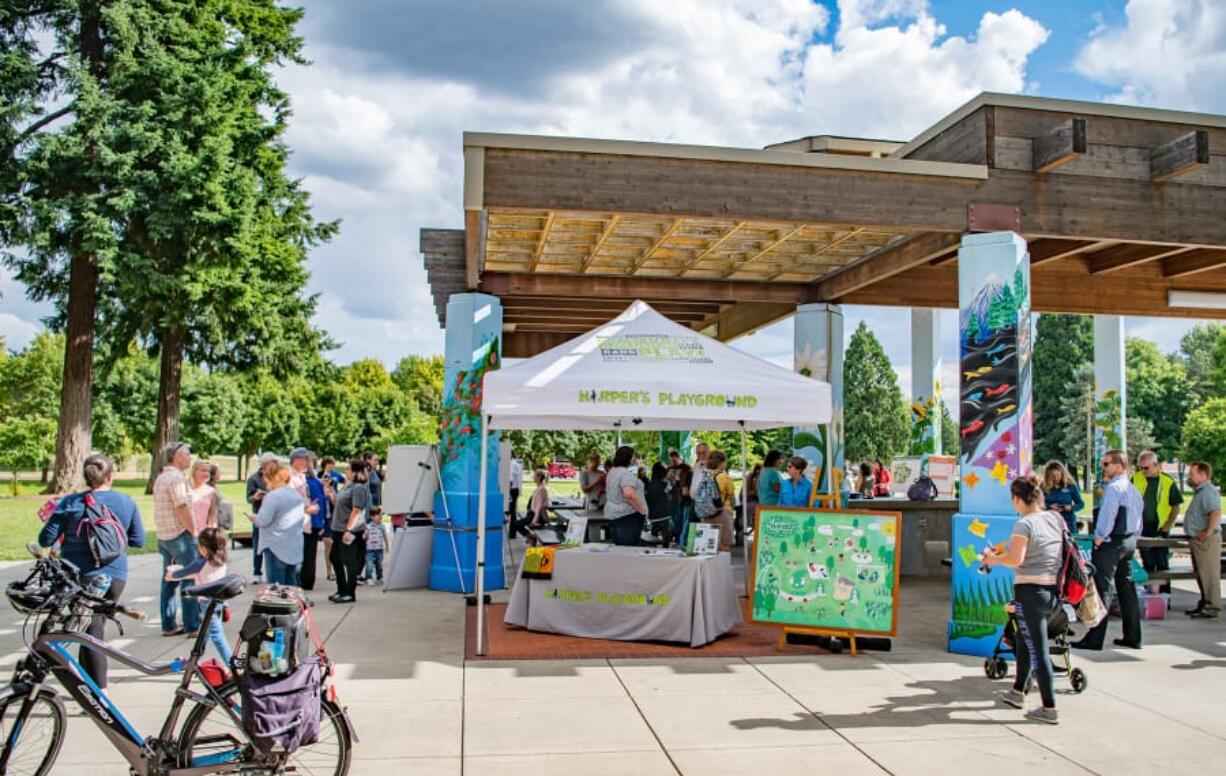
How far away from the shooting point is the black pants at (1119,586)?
28.4ft

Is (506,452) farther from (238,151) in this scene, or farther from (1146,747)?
(238,151)

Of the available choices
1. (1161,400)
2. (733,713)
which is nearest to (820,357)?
(733,713)

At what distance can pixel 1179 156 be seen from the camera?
9250mm

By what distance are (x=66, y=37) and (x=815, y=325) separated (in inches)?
1006

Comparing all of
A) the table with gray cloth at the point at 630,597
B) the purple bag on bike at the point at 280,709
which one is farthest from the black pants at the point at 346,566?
the purple bag on bike at the point at 280,709

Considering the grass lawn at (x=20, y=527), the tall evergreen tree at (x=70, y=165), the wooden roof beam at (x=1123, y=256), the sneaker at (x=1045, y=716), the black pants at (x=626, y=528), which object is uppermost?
the tall evergreen tree at (x=70, y=165)

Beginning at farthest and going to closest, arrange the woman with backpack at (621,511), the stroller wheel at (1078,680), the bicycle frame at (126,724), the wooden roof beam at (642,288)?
the wooden roof beam at (642,288) < the woman with backpack at (621,511) < the stroller wheel at (1078,680) < the bicycle frame at (126,724)

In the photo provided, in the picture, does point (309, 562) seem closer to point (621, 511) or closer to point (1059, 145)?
point (621, 511)

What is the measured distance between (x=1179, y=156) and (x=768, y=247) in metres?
4.17

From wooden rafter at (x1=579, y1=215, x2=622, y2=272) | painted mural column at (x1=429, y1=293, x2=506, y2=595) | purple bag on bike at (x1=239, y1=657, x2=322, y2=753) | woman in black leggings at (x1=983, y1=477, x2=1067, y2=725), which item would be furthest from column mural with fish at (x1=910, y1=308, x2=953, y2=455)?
purple bag on bike at (x1=239, y1=657, x2=322, y2=753)

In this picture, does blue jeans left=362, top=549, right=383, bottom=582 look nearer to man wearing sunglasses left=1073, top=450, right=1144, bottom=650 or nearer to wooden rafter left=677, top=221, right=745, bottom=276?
wooden rafter left=677, top=221, right=745, bottom=276

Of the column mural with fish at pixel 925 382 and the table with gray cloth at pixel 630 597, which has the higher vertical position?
the column mural with fish at pixel 925 382

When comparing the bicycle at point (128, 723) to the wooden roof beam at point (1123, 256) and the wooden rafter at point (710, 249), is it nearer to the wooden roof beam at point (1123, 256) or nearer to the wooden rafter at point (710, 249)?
the wooden rafter at point (710, 249)

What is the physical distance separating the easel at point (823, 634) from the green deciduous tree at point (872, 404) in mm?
64877
